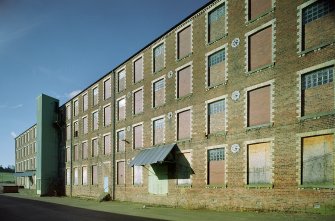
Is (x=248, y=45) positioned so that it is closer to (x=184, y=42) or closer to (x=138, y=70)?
(x=184, y=42)

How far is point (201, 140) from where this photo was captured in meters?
22.5

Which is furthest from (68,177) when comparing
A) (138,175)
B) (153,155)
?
(153,155)

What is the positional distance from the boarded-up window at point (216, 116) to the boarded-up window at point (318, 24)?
6813mm

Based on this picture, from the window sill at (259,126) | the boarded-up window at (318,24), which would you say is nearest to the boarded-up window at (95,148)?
the window sill at (259,126)

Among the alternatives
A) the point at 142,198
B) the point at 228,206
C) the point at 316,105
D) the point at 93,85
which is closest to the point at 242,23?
the point at 316,105

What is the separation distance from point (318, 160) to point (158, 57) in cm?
1750

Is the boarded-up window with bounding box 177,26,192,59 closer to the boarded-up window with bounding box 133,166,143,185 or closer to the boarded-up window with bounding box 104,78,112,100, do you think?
the boarded-up window with bounding box 133,166,143,185

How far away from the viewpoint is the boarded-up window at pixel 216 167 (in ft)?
67.4

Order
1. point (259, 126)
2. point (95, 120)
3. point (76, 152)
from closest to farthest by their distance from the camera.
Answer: point (259, 126)
point (95, 120)
point (76, 152)

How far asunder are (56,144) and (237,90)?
4116cm

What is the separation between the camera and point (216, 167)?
828 inches

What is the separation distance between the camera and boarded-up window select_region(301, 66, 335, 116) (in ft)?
48.9

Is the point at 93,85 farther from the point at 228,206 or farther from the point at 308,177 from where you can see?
the point at 308,177

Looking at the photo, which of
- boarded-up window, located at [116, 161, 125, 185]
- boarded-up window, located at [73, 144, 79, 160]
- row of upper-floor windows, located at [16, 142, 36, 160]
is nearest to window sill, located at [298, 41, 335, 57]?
boarded-up window, located at [116, 161, 125, 185]
